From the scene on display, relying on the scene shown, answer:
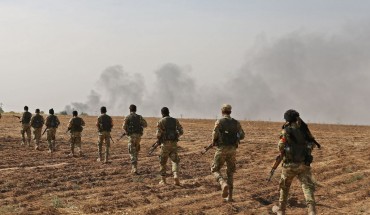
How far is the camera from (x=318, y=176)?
14.9m

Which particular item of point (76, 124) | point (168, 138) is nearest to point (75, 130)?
point (76, 124)

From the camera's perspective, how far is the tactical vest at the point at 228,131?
441 inches

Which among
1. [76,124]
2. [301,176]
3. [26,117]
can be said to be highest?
[26,117]

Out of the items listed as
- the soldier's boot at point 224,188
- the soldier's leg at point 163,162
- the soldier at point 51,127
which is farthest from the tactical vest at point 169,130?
the soldier at point 51,127

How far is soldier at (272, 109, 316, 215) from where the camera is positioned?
895 centimetres

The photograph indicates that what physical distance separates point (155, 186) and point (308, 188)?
5.29m

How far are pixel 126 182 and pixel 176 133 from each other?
207 cm

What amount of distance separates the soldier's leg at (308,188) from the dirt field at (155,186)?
1632 mm

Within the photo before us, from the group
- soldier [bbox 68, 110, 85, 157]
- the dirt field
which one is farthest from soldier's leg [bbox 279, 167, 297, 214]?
soldier [bbox 68, 110, 85, 157]

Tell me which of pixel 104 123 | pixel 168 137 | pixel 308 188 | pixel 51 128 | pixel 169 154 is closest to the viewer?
pixel 308 188

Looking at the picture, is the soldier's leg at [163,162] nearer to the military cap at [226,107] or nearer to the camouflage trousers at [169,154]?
the camouflage trousers at [169,154]

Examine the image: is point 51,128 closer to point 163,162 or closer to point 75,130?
point 75,130

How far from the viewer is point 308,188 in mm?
9016

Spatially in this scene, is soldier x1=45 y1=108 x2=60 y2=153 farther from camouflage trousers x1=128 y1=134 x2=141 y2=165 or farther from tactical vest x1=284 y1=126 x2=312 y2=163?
tactical vest x1=284 y1=126 x2=312 y2=163
